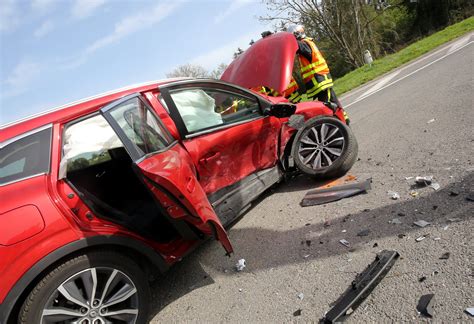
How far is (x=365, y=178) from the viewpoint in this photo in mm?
4023

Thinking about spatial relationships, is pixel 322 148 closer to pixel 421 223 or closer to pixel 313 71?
pixel 421 223

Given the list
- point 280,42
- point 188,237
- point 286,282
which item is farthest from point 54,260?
point 280,42

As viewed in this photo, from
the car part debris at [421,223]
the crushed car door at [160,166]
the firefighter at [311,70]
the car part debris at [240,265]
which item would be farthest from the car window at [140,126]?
the firefighter at [311,70]

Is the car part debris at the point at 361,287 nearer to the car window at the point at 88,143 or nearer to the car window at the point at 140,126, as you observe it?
the car window at the point at 140,126

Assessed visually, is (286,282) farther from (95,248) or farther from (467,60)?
(467,60)

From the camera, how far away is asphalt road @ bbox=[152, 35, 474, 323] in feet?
7.28

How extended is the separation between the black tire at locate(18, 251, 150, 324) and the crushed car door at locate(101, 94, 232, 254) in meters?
0.48

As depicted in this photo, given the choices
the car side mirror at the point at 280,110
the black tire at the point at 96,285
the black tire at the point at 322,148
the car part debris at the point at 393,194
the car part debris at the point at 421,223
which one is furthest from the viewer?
the black tire at the point at 322,148

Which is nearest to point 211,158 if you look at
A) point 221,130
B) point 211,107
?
point 221,130

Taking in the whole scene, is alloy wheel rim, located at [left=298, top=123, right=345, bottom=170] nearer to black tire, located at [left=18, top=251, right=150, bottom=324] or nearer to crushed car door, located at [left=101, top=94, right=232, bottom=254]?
crushed car door, located at [left=101, top=94, right=232, bottom=254]

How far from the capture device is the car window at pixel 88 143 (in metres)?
2.79

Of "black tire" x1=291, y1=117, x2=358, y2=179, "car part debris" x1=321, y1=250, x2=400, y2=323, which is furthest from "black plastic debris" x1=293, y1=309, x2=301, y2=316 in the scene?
"black tire" x1=291, y1=117, x2=358, y2=179

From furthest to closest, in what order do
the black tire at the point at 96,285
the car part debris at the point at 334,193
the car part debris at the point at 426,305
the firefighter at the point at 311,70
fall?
the firefighter at the point at 311,70 < the car part debris at the point at 334,193 < the black tire at the point at 96,285 < the car part debris at the point at 426,305

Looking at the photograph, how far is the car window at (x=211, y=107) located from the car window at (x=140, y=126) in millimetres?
395
